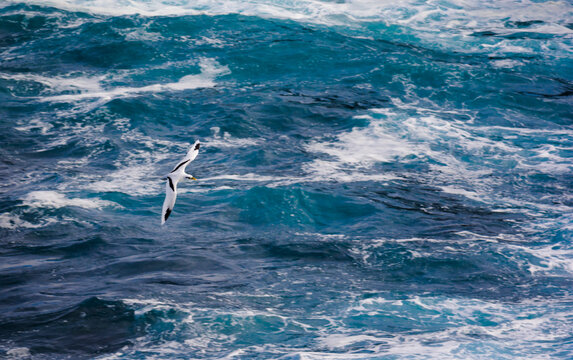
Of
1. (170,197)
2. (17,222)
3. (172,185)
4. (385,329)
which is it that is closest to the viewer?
(385,329)

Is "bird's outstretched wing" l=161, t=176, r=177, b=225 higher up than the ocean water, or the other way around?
"bird's outstretched wing" l=161, t=176, r=177, b=225

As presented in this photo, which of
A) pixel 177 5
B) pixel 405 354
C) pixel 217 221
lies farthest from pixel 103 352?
pixel 177 5

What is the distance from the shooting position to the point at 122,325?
10508 mm

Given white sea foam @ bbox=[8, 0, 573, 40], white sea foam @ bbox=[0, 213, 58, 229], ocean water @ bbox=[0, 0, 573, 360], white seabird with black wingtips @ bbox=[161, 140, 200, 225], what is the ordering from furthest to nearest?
white sea foam @ bbox=[8, 0, 573, 40] → white sea foam @ bbox=[0, 213, 58, 229] → white seabird with black wingtips @ bbox=[161, 140, 200, 225] → ocean water @ bbox=[0, 0, 573, 360]

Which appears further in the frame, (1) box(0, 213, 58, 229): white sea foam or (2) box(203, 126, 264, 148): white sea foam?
(2) box(203, 126, 264, 148): white sea foam

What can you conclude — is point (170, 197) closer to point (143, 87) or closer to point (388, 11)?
point (143, 87)

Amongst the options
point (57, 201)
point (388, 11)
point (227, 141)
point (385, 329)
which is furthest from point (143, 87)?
point (388, 11)

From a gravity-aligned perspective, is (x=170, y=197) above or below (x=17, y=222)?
above

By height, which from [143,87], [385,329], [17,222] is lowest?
[17,222]

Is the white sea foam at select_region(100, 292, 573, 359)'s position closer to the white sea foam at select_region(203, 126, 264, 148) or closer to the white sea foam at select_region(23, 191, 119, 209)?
the white sea foam at select_region(23, 191, 119, 209)

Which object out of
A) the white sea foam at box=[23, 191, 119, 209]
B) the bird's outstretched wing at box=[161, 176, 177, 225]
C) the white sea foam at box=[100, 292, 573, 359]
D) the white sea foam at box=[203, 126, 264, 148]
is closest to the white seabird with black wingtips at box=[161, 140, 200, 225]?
the bird's outstretched wing at box=[161, 176, 177, 225]

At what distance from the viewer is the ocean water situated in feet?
34.9

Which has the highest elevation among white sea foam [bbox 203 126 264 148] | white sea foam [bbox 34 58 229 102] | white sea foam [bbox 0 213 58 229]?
white sea foam [bbox 34 58 229 102]

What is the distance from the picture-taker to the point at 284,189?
52.7 feet
